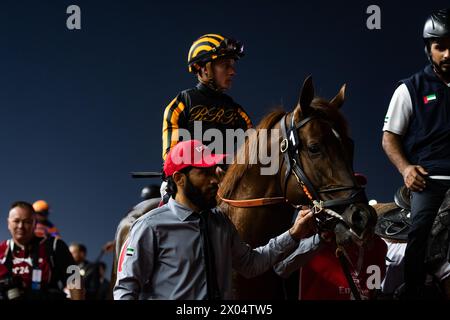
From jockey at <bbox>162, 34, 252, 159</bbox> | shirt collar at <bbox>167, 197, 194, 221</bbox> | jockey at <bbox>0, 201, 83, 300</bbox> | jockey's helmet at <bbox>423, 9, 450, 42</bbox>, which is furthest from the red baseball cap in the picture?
jockey at <bbox>0, 201, 83, 300</bbox>

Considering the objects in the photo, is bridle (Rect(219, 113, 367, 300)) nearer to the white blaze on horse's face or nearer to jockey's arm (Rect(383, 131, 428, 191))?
the white blaze on horse's face

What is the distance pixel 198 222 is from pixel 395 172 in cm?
451

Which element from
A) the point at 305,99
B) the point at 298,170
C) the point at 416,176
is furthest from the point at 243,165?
the point at 416,176

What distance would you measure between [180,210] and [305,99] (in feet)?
3.12

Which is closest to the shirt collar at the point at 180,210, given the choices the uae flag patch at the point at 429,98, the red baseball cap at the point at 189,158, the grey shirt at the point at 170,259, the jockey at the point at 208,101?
the grey shirt at the point at 170,259

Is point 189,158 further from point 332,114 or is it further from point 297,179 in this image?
point 332,114

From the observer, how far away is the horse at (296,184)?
123 inches

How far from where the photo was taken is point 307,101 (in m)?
3.42

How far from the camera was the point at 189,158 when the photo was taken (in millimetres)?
2939

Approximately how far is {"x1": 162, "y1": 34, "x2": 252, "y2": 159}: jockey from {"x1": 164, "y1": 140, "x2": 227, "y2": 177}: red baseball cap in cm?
95

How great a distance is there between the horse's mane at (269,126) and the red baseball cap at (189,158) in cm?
58

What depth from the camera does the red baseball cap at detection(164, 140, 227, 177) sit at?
115 inches
